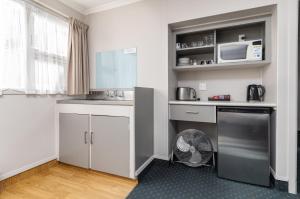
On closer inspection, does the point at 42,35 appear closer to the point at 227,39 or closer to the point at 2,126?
the point at 2,126

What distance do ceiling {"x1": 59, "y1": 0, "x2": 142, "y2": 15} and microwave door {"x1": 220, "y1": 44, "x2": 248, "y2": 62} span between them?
143 centimetres

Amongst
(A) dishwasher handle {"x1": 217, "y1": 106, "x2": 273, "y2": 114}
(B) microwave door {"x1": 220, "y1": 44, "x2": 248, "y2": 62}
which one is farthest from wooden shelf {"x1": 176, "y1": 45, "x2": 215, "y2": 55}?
(A) dishwasher handle {"x1": 217, "y1": 106, "x2": 273, "y2": 114}

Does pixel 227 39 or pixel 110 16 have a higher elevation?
pixel 110 16

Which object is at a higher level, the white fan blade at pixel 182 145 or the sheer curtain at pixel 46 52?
the sheer curtain at pixel 46 52

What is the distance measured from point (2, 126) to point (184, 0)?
8.17 feet

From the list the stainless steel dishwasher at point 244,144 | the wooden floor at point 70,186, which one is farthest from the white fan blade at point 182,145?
the wooden floor at point 70,186

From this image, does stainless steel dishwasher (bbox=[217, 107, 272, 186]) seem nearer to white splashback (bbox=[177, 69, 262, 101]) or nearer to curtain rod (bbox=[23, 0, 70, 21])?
white splashback (bbox=[177, 69, 262, 101])

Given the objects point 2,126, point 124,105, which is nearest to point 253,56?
point 124,105

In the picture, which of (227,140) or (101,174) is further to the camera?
(101,174)

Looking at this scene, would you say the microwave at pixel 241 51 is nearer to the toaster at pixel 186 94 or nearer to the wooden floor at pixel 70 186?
the toaster at pixel 186 94

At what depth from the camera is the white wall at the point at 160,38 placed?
158 cm

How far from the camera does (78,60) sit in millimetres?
2385

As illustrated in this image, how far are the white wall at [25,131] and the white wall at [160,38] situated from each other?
727 millimetres

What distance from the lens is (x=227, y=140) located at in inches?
69.4
